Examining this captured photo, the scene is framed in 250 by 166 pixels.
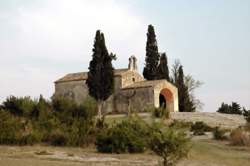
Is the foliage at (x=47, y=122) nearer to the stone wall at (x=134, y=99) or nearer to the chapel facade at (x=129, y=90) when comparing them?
the chapel facade at (x=129, y=90)

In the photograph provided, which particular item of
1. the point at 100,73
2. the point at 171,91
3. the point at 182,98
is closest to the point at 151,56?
the point at 171,91

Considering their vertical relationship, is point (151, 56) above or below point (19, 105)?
above

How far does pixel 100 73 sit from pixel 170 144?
94.4 feet

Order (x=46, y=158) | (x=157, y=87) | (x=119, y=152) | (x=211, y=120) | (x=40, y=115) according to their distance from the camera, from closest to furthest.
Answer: (x=46, y=158) → (x=119, y=152) → (x=40, y=115) → (x=211, y=120) → (x=157, y=87)

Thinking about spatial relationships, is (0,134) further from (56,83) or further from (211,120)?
(56,83)

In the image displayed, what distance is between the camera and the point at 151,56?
47656 millimetres

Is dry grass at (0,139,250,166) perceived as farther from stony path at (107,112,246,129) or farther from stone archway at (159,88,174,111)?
stone archway at (159,88,174,111)

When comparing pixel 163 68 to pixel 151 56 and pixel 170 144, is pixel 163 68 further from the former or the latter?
pixel 170 144

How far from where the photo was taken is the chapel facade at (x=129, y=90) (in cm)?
4619

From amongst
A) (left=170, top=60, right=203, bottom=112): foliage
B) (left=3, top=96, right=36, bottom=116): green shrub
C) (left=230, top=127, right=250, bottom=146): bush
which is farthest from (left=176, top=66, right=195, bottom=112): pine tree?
(left=3, top=96, right=36, bottom=116): green shrub

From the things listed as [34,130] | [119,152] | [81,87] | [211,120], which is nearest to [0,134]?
[34,130]

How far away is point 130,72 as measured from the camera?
165 ft

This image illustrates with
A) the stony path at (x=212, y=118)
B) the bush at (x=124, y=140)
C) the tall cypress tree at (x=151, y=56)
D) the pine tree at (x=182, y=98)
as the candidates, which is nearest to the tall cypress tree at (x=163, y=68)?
the tall cypress tree at (x=151, y=56)

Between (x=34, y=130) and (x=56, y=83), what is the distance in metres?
32.5
